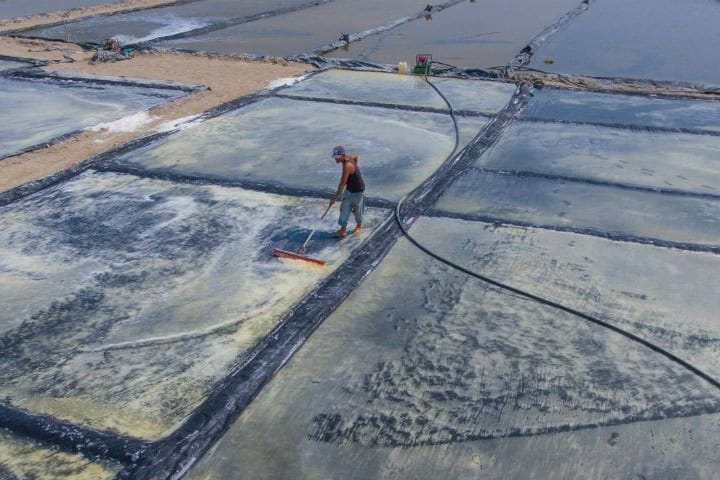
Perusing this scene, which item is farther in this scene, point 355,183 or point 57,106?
point 57,106

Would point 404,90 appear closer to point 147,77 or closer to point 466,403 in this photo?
point 147,77

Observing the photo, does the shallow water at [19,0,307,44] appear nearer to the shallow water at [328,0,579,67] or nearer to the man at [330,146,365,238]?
the shallow water at [328,0,579,67]

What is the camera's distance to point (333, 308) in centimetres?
633

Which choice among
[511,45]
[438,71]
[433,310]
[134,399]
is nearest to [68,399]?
[134,399]

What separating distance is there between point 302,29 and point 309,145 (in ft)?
42.3

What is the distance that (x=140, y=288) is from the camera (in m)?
6.62

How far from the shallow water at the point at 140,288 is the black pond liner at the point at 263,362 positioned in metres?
0.13

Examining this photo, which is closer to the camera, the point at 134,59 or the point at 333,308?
the point at 333,308

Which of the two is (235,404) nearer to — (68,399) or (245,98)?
(68,399)

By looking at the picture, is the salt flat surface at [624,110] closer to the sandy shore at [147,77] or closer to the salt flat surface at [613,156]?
the salt flat surface at [613,156]

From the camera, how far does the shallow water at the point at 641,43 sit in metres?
16.4

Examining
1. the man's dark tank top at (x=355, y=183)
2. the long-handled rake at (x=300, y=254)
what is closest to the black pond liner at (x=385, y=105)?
the man's dark tank top at (x=355, y=183)

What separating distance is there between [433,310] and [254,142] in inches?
221

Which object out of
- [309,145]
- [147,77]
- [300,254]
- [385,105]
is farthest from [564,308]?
[147,77]
